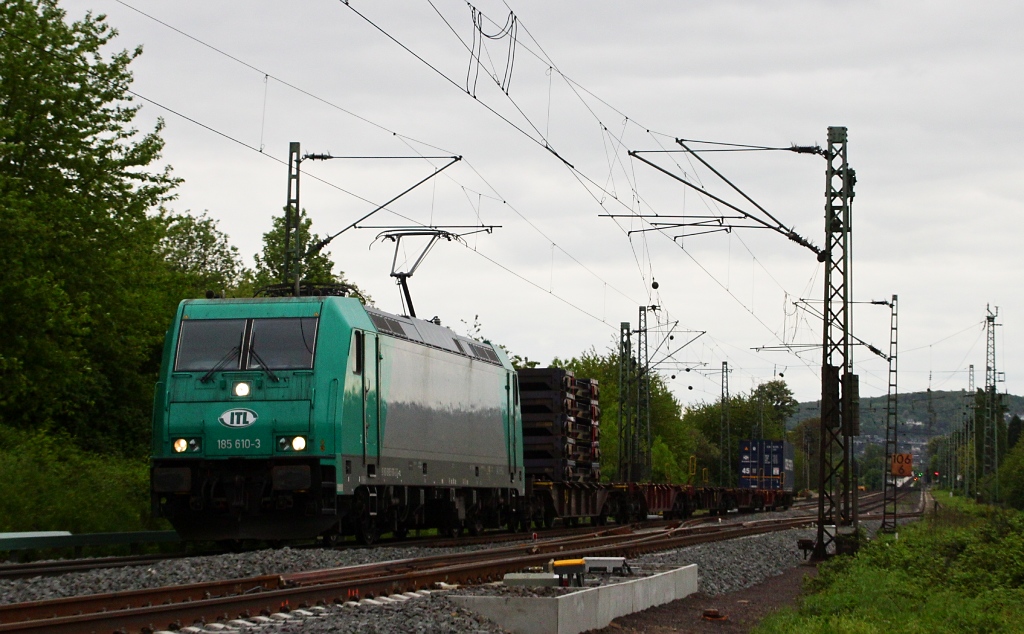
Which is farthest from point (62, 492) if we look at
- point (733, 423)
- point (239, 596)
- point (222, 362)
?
point (733, 423)

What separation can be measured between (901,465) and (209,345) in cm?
2674

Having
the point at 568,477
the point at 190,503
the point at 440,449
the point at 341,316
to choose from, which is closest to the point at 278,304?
the point at 341,316

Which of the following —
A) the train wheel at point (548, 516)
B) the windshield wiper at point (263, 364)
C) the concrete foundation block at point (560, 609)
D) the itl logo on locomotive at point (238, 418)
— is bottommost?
the train wheel at point (548, 516)

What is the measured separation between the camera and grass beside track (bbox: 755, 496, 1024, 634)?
1248 centimetres

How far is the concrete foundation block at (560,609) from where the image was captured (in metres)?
11.4

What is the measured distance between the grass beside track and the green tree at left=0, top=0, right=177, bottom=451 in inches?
A: 626

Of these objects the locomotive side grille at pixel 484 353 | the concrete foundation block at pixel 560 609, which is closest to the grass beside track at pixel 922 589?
the concrete foundation block at pixel 560 609

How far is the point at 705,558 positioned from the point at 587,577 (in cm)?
644

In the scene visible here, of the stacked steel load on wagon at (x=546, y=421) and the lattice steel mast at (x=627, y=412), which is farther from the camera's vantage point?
the lattice steel mast at (x=627, y=412)

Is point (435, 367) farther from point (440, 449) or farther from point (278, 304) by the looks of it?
point (278, 304)

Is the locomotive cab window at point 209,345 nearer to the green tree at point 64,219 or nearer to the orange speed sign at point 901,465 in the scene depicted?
the green tree at point 64,219

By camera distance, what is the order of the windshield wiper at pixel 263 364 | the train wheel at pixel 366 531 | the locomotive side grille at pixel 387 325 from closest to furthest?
the windshield wiper at pixel 263 364
the locomotive side grille at pixel 387 325
the train wheel at pixel 366 531

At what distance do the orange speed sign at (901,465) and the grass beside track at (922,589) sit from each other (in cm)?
1372

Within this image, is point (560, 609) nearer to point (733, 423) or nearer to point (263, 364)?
point (263, 364)
